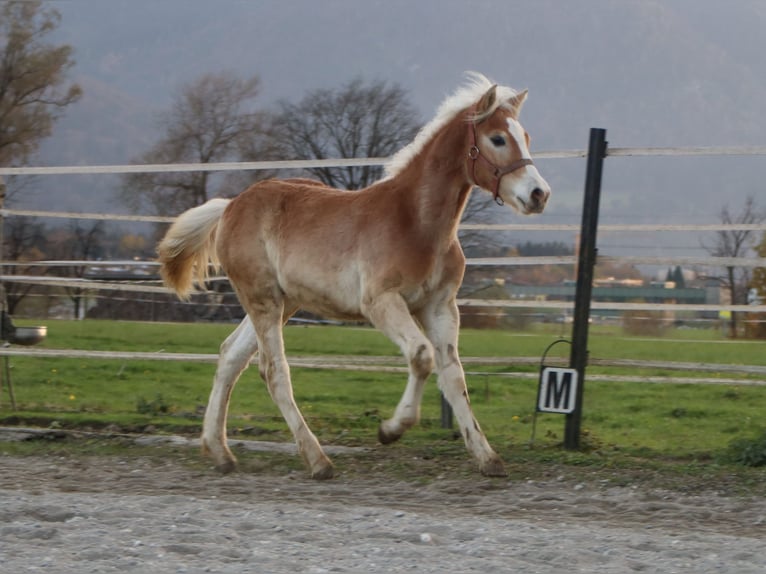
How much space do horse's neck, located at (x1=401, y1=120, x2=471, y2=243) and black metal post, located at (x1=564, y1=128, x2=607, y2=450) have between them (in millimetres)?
1185

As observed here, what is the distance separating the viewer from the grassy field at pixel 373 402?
7434 millimetres

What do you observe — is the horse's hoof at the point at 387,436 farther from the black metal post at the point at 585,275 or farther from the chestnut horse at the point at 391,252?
the black metal post at the point at 585,275

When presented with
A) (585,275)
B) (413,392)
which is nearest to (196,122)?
(585,275)

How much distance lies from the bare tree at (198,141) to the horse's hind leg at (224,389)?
621 inches

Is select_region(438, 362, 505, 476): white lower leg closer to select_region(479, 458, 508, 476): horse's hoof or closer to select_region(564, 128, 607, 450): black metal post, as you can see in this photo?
select_region(479, 458, 508, 476): horse's hoof

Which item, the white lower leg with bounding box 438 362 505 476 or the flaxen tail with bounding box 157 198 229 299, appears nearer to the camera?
the white lower leg with bounding box 438 362 505 476

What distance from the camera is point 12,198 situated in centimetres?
2338

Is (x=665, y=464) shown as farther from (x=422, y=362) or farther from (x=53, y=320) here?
(x=53, y=320)

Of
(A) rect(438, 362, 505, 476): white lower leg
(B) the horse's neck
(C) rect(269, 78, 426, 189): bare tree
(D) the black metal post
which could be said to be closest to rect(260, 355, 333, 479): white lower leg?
(A) rect(438, 362, 505, 476): white lower leg

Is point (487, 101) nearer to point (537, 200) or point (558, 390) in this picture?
point (537, 200)

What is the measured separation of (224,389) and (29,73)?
2596 cm

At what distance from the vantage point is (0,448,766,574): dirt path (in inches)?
142

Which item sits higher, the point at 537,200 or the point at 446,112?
the point at 446,112

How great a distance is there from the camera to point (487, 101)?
5512 mm
